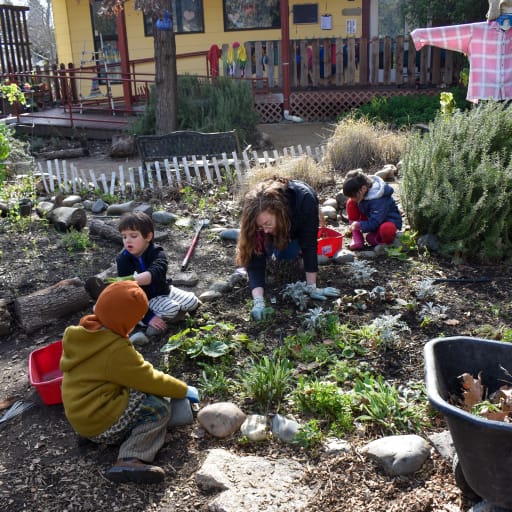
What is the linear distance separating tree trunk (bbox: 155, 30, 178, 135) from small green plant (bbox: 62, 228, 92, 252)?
5.48 metres

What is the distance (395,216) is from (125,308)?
320 cm

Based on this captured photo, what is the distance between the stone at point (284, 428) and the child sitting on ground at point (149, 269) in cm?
126

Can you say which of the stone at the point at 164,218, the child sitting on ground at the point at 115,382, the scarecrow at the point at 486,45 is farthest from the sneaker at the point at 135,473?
the scarecrow at the point at 486,45

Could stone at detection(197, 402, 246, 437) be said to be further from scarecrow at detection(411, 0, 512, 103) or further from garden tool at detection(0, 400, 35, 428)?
scarecrow at detection(411, 0, 512, 103)

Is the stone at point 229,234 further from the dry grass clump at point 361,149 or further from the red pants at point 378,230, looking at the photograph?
the dry grass clump at point 361,149

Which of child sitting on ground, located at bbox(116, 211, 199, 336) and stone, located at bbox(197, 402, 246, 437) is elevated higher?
child sitting on ground, located at bbox(116, 211, 199, 336)

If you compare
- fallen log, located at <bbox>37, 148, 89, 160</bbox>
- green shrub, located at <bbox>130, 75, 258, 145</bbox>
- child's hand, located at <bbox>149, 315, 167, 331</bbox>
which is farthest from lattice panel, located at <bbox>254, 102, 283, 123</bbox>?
child's hand, located at <bbox>149, 315, 167, 331</bbox>

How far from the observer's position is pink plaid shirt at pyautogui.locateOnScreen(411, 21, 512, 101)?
7125 mm

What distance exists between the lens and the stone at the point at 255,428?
3.04m

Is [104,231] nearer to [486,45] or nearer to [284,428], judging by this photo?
[284,428]

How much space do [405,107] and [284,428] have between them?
37.2 feet

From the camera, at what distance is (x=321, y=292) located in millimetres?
4480

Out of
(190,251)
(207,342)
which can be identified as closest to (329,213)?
(190,251)

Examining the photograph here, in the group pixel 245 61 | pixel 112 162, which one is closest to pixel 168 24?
pixel 112 162
